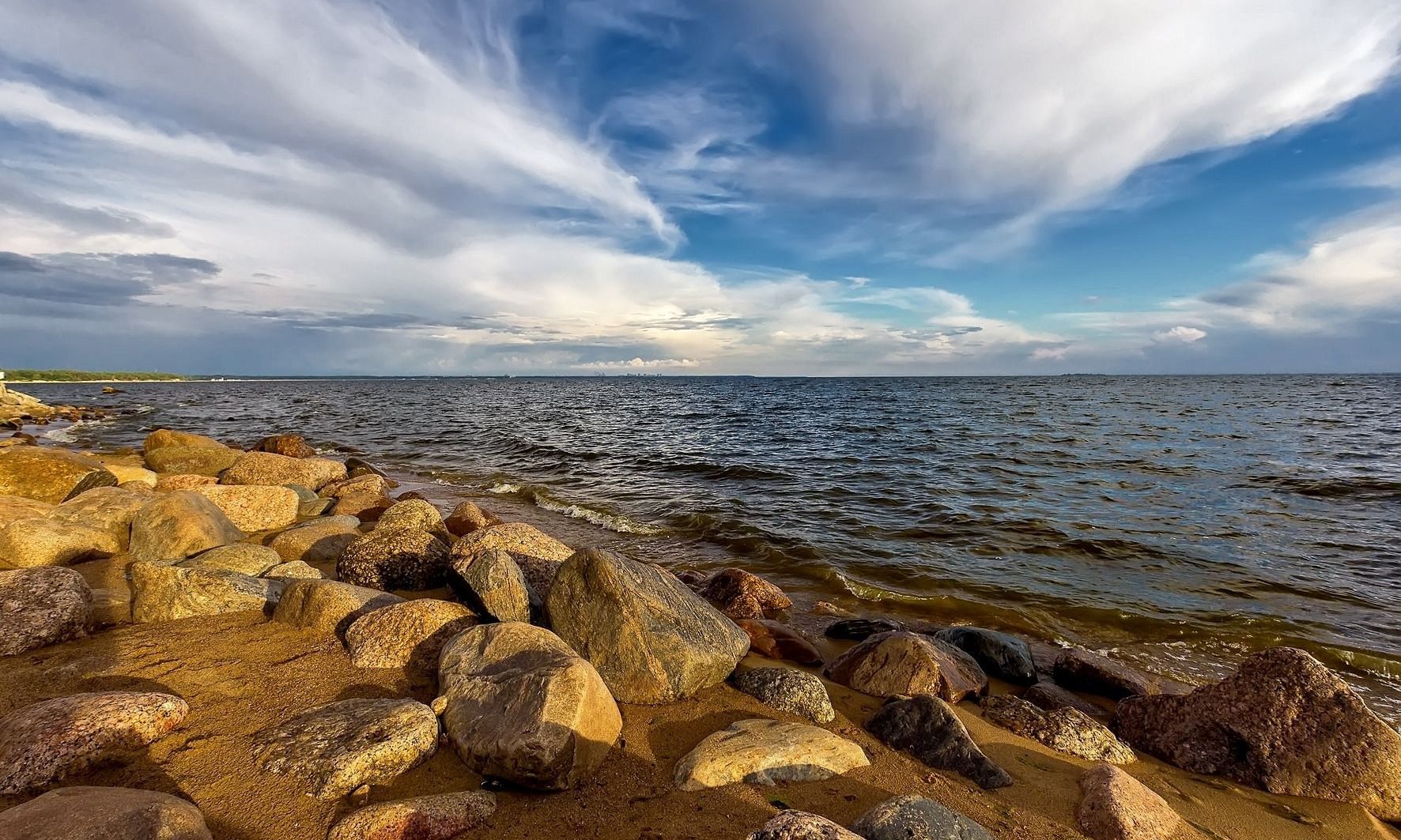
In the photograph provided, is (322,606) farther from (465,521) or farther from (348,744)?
(465,521)

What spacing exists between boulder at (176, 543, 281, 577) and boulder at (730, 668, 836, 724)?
5550 mm

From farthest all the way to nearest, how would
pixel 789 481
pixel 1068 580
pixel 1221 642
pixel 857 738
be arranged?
pixel 789 481
pixel 1068 580
pixel 1221 642
pixel 857 738

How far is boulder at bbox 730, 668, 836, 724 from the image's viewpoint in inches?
194

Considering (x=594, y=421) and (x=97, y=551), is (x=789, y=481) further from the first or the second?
(x=594, y=421)

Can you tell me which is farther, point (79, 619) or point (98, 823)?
point (79, 619)

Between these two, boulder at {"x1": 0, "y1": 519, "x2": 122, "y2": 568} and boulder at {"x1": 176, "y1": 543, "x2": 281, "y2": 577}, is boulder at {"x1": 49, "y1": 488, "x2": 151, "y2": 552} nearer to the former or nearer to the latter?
boulder at {"x1": 0, "y1": 519, "x2": 122, "y2": 568}

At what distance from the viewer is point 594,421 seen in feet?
122

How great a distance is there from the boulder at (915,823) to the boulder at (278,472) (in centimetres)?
1398

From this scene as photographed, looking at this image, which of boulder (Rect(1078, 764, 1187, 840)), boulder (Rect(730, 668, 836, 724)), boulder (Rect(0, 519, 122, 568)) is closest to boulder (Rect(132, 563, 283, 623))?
boulder (Rect(0, 519, 122, 568))

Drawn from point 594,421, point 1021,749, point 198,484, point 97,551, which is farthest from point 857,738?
point 594,421

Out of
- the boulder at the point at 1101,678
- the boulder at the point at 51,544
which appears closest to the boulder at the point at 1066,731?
the boulder at the point at 1101,678

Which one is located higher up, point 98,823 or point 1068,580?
point 98,823

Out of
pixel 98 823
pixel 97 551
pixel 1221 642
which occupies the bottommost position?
pixel 1221 642

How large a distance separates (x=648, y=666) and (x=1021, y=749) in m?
3.16
